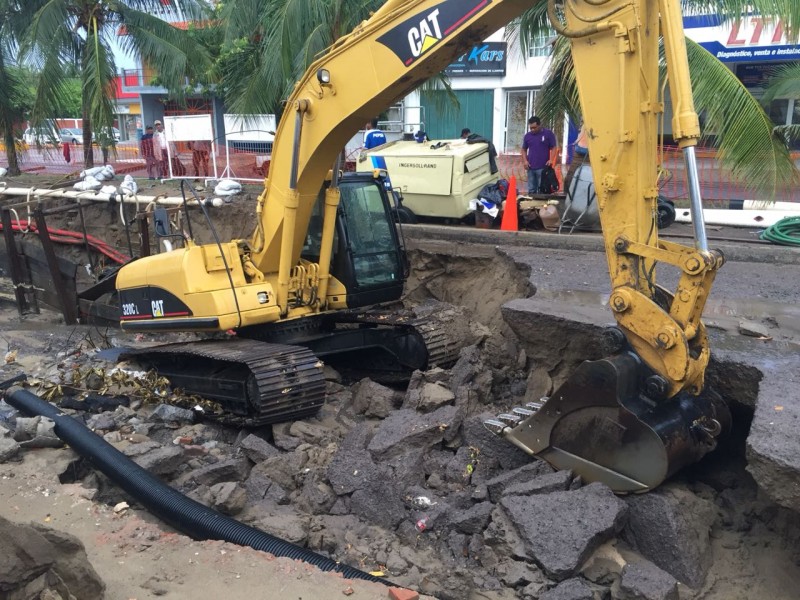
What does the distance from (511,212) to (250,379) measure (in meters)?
5.42

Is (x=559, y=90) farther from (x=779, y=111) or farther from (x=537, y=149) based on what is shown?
(x=779, y=111)

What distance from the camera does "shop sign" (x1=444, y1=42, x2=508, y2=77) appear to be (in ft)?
79.9

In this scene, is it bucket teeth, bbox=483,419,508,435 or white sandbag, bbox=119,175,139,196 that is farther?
white sandbag, bbox=119,175,139,196

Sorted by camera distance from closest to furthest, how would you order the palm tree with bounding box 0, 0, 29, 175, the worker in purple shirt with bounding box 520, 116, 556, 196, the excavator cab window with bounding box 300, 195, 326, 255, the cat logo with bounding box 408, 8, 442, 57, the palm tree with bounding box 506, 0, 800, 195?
1. the cat logo with bounding box 408, 8, 442, 57
2. the excavator cab window with bounding box 300, 195, 326, 255
3. the palm tree with bounding box 506, 0, 800, 195
4. the worker in purple shirt with bounding box 520, 116, 556, 196
5. the palm tree with bounding box 0, 0, 29, 175

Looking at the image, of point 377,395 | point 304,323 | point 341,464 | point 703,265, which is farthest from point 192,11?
point 703,265

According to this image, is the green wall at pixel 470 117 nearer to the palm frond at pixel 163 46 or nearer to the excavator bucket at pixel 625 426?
the palm frond at pixel 163 46

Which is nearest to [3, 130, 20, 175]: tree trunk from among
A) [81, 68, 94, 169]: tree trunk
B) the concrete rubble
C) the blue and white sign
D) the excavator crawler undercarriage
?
[81, 68, 94, 169]: tree trunk

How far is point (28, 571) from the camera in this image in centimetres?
284

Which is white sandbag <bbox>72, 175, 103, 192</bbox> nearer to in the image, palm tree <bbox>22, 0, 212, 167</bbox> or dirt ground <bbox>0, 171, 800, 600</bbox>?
palm tree <bbox>22, 0, 212, 167</bbox>

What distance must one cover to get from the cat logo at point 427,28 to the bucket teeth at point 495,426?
2608 millimetres

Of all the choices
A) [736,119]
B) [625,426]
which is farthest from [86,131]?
[625,426]

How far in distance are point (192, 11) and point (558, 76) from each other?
9.95 metres

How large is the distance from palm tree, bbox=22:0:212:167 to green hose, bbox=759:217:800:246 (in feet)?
40.6

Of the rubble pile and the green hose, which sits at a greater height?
the green hose
